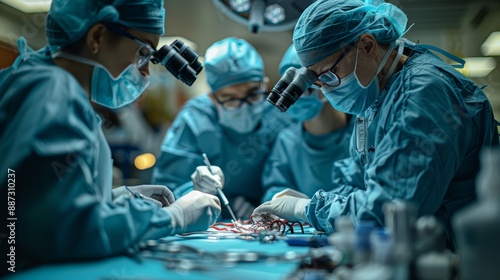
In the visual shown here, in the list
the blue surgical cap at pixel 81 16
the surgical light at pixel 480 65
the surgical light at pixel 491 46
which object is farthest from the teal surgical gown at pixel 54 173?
the surgical light at pixel 491 46

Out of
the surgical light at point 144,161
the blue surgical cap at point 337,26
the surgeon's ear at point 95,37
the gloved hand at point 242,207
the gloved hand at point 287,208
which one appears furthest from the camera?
the surgical light at point 144,161

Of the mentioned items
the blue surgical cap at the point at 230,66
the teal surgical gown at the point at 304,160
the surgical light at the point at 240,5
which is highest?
the surgical light at the point at 240,5

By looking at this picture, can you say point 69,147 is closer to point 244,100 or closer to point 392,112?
point 392,112

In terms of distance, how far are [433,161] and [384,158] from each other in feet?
0.47

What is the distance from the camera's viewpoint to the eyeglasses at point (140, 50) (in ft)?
4.94

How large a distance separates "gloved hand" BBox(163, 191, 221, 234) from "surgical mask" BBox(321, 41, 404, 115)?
2.07ft

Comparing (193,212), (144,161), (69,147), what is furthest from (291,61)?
(144,161)

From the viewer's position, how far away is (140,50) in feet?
5.20

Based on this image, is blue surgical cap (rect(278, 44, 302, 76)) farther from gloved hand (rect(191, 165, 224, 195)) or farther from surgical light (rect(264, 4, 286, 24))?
gloved hand (rect(191, 165, 224, 195))

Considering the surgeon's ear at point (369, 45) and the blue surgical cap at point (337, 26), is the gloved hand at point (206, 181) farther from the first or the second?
the surgeon's ear at point (369, 45)

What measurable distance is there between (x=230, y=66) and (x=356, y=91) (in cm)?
131

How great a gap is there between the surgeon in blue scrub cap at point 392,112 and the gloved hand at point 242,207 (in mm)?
783

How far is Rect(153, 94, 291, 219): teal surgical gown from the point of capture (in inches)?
112

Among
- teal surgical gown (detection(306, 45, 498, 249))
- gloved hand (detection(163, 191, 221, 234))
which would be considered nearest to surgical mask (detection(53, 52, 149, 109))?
gloved hand (detection(163, 191, 221, 234))
